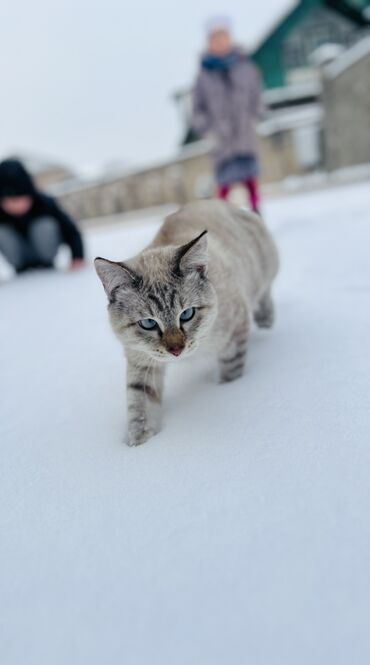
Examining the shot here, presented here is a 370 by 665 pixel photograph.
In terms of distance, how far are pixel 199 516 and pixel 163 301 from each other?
585 millimetres

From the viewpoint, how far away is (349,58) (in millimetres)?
9500

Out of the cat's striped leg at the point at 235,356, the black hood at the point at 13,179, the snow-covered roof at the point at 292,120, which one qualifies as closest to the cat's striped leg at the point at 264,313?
the cat's striped leg at the point at 235,356

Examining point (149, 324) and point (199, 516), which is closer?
point (199, 516)

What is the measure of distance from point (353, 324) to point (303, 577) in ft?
3.81

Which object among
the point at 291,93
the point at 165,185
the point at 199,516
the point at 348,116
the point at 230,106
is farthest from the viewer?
the point at 165,185

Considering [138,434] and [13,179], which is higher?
[13,179]

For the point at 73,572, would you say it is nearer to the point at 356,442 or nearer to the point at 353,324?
the point at 356,442

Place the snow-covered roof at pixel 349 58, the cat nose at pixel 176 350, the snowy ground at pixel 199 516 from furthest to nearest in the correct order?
the snow-covered roof at pixel 349 58 < the cat nose at pixel 176 350 < the snowy ground at pixel 199 516

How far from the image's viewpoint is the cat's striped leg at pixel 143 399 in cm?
121

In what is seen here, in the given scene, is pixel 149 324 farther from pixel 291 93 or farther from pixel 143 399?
pixel 291 93

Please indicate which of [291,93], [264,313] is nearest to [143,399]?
[264,313]

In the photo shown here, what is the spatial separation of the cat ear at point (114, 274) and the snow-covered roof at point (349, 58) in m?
10.2

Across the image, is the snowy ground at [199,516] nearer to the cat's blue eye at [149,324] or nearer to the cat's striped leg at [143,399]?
the cat's striped leg at [143,399]

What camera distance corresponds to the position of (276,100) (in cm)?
1269
